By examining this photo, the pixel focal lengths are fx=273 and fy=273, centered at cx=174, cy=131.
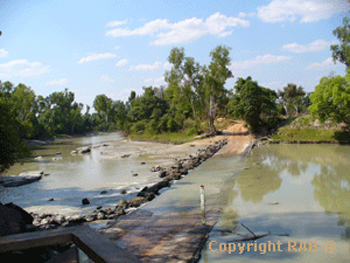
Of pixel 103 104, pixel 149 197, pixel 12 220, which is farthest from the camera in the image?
pixel 103 104

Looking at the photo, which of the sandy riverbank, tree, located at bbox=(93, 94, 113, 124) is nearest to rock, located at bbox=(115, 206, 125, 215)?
the sandy riverbank

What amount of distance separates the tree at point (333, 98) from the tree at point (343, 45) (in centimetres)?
985

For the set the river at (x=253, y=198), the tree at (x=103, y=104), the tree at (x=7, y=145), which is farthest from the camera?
the tree at (x=103, y=104)

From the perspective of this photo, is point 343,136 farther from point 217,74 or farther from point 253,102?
point 217,74

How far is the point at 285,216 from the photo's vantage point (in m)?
7.61

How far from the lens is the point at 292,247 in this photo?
574 centimetres

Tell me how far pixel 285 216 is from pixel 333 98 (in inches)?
685

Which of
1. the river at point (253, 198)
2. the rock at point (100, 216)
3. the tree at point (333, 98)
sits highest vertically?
the tree at point (333, 98)

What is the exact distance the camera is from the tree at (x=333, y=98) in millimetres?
20969

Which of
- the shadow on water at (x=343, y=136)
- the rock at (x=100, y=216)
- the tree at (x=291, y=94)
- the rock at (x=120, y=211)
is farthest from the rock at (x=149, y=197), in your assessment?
the tree at (x=291, y=94)

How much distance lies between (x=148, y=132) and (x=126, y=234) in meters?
39.3

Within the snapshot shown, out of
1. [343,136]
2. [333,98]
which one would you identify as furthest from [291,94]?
[333,98]

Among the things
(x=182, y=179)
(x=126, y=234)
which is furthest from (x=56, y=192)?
(x=126, y=234)

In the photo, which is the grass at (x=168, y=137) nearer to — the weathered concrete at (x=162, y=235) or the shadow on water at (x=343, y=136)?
the shadow on water at (x=343, y=136)
